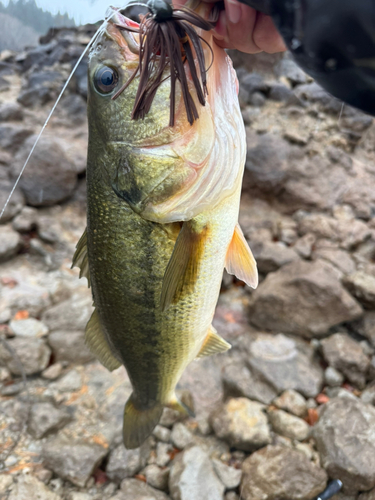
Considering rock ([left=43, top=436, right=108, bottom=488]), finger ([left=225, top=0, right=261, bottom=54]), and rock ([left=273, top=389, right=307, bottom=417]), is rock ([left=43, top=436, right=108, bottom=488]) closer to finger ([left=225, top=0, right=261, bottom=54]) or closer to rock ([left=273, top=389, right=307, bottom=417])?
rock ([left=273, top=389, right=307, bottom=417])

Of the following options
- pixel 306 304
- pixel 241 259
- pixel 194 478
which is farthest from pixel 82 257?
pixel 306 304

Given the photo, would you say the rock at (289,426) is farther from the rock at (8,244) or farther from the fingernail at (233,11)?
the rock at (8,244)

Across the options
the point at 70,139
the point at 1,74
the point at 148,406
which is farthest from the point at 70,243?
the point at 1,74

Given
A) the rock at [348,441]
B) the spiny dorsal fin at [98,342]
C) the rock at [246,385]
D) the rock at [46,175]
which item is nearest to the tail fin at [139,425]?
the spiny dorsal fin at [98,342]

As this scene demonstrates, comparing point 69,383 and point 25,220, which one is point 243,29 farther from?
point 25,220

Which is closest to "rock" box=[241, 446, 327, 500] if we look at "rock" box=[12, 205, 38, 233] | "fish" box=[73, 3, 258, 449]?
"fish" box=[73, 3, 258, 449]

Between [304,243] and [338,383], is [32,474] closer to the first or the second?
[338,383]
